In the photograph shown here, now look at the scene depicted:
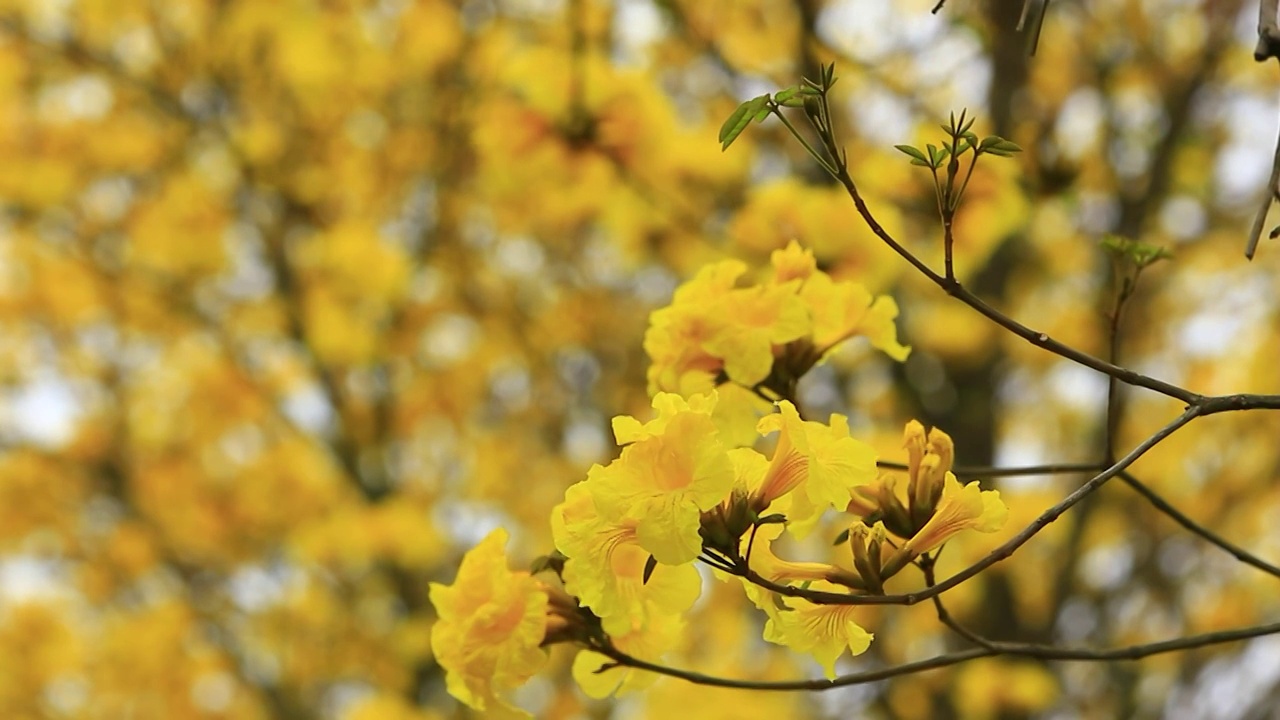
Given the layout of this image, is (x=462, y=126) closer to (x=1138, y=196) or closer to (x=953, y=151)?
(x=1138, y=196)

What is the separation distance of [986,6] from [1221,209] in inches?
75.7

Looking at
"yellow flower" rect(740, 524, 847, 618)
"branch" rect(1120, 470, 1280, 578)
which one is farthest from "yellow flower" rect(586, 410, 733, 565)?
"branch" rect(1120, 470, 1280, 578)

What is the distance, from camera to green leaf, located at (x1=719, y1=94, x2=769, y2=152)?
107 cm

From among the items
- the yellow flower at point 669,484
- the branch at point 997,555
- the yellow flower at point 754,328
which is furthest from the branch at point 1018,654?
the yellow flower at point 754,328

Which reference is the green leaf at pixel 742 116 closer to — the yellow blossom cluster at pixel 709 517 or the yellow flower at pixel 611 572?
the yellow blossom cluster at pixel 709 517

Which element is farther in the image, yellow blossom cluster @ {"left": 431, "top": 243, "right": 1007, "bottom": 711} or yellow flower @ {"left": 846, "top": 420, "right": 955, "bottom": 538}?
yellow flower @ {"left": 846, "top": 420, "right": 955, "bottom": 538}

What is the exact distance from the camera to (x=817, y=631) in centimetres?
107

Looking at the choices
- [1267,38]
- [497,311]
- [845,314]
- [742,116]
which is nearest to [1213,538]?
[845,314]

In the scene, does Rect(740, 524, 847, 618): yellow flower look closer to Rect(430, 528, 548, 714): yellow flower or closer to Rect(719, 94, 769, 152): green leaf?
Rect(430, 528, 548, 714): yellow flower

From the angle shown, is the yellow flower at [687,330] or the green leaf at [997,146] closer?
the green leaf at [997,146]

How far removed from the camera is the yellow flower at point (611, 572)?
1.04m

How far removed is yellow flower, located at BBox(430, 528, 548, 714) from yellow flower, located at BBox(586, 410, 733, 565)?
24cm

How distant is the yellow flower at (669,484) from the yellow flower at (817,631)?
0.46 feet

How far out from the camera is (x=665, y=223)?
3.18 m
